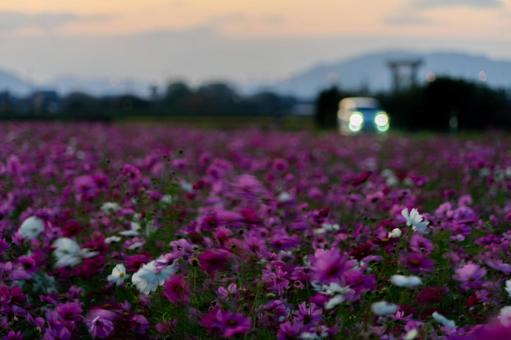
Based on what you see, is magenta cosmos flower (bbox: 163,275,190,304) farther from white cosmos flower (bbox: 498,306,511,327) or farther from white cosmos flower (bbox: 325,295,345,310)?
white cosmos flower (bbox: 498,306,511,327)

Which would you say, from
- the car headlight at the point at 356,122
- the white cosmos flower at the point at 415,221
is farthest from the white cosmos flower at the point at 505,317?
the car headlight at the point at 356,122

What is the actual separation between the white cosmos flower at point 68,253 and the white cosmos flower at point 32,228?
26 cm

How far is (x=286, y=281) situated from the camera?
3180 mm

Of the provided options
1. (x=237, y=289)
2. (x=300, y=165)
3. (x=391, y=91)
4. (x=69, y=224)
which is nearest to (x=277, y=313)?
(x=237, y=289)

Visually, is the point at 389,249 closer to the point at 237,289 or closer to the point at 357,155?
the point at 237,289

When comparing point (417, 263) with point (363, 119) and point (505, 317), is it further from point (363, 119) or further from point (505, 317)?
point (363, 119)

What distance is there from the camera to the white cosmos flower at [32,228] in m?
4.22

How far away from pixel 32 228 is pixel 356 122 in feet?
78.9

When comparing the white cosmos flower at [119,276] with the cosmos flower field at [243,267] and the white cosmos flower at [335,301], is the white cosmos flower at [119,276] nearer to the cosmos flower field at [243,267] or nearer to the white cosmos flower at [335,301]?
the cosmos flower field at [243,267]

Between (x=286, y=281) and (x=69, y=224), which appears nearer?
(x=286, y=281)

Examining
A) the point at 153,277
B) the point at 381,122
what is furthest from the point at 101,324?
the point at 381,122

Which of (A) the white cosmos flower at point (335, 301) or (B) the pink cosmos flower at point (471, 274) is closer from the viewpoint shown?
(A) the white cosmos flower at point (335, 301)

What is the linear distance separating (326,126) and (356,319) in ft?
99.0

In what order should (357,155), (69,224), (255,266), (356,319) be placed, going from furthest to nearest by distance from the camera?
(357,155), (69,224), (255,266), (356,319)
